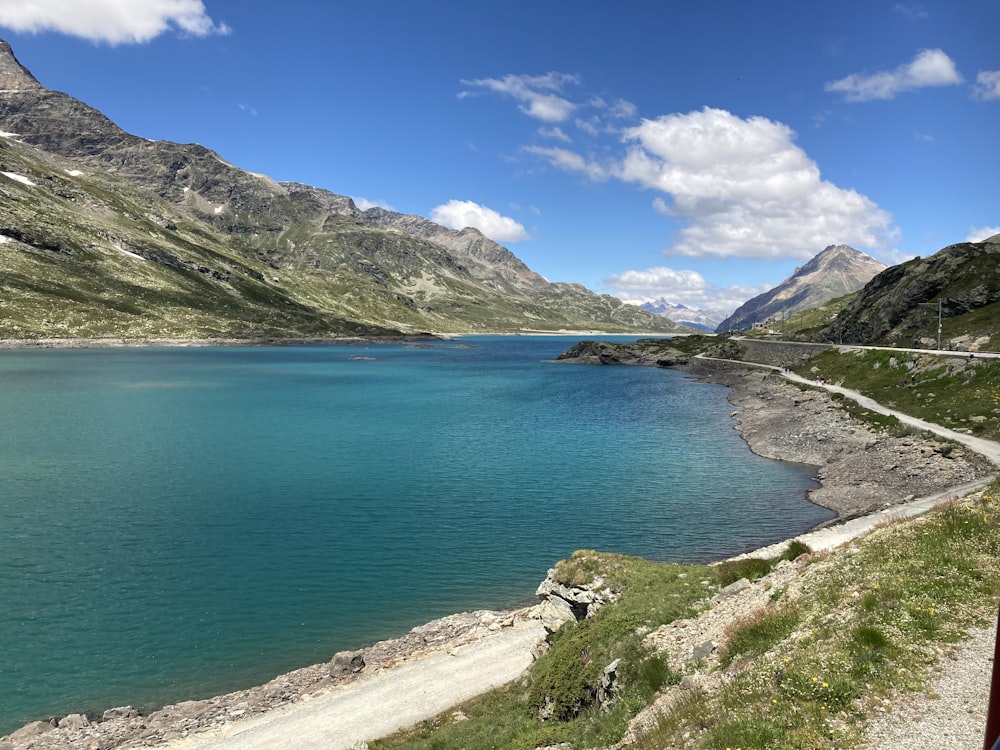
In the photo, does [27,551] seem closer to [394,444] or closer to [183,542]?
[183,542]

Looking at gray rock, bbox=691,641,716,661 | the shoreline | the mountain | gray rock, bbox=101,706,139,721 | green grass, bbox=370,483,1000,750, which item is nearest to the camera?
green grass, bbox=370,483,1000,750

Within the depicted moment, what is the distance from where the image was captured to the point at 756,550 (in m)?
40.6

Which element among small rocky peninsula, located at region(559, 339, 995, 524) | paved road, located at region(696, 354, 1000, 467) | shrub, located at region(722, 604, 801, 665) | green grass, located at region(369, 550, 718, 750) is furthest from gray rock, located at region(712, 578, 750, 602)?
paved road, located at region(696, 354, 1000, 467)

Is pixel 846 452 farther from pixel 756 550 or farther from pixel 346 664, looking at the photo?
pixel 346 664

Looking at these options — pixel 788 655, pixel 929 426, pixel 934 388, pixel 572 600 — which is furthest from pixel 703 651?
pixel 934 388

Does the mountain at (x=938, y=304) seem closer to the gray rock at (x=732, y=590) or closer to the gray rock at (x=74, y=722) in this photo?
the gray rock at (x=732, y=590)

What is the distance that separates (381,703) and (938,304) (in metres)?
139

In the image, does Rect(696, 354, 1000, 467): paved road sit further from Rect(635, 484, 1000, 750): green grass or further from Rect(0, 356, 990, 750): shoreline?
Rect(635, 484, 1000, 750): green grass

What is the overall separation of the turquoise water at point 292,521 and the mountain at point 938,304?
1807 inches

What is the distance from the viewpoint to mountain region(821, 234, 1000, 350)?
106 meters

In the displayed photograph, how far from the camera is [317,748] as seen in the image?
75.9 feet

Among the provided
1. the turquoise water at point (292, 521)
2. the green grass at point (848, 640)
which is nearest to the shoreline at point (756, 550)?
the turquoise water at point (292, 521)

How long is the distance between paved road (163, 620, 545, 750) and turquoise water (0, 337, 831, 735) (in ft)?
15.5

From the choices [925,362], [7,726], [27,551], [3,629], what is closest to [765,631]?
[7,726]
